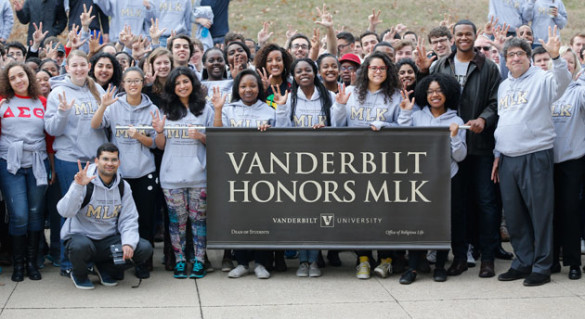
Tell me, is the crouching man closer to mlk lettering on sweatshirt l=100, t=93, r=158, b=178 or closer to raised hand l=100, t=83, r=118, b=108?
mlk lettering on sweatshirt l=100, t=93, r=158, b=178

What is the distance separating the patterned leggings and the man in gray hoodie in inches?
107

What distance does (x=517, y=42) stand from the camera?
644cm

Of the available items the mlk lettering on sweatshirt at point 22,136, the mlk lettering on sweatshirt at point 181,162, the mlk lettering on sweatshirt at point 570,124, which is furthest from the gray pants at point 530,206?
the mlk lettering on sweatshirt at point 22,136

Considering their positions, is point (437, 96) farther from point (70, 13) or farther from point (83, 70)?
point (70, 13)

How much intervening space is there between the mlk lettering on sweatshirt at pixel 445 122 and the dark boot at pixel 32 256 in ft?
11.5

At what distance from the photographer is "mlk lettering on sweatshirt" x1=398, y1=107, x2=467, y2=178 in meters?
6.52

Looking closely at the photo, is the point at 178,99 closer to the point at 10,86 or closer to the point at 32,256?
the point at 10,86

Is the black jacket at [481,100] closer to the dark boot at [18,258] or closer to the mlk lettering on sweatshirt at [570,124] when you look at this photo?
the mlk lettering on sweatshirt at [570,124]

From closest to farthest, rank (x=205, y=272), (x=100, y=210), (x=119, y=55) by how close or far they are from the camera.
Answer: (x=100, y=210)
(x=205, y=272)
(x=119, y=55)

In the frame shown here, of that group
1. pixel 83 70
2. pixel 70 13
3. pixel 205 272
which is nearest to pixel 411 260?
pixel 205 272

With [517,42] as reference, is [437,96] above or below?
below

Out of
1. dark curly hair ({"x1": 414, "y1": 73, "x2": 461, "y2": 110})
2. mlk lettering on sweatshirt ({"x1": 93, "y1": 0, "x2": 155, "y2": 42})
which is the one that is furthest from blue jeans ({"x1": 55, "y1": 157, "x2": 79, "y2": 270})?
mlk lettering on sweatshirt ({"x1": 93, "y1": 0, "x2": 155, "y2": 42})

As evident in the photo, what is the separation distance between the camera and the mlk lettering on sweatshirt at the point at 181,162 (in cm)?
662

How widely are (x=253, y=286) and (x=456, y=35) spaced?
305cm
